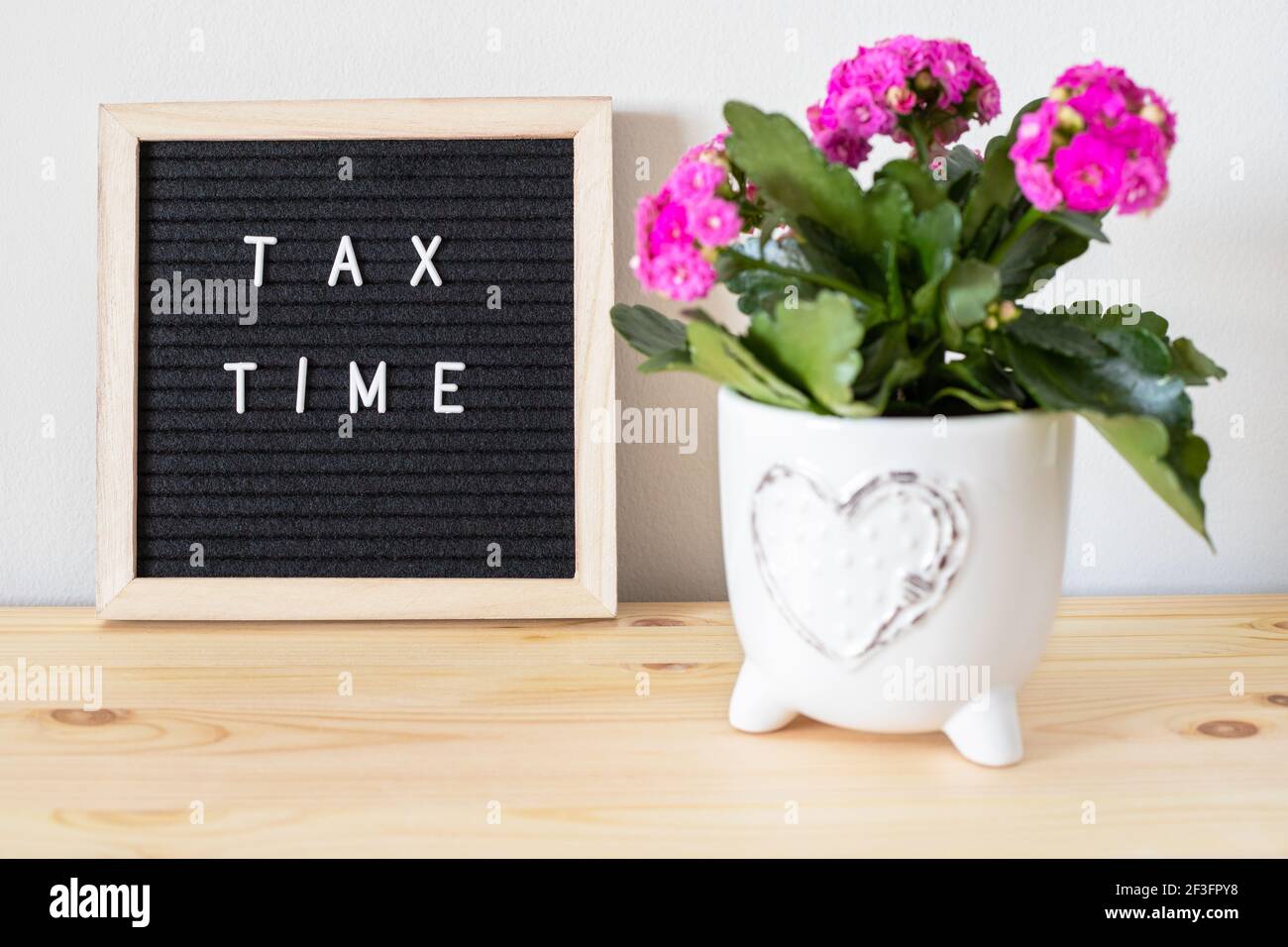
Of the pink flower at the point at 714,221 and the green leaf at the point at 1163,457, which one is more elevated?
the pink flower at the point at 714,221

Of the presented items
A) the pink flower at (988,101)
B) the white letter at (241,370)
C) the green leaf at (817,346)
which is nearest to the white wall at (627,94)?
the white letter at (241,370)

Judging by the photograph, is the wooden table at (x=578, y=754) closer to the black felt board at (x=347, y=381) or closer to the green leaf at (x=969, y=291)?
the black felt board at (x=347, y=381)

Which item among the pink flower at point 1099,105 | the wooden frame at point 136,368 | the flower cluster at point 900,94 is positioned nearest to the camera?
the pink flower at point 1099,105

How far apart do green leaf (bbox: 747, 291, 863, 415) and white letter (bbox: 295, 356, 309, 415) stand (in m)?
0.45

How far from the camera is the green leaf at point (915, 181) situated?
684mm

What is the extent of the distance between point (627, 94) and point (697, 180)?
36cm

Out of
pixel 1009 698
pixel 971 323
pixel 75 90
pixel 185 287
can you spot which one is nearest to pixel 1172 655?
pixel 1009 698

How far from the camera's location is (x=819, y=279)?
0.71m

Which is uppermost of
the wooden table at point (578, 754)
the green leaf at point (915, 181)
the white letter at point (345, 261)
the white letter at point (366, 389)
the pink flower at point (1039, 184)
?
the white letter at point (345, 261)

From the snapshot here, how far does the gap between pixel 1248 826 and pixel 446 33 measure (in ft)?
2.68

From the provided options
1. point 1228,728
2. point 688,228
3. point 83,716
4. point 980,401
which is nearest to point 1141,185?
point 980,401

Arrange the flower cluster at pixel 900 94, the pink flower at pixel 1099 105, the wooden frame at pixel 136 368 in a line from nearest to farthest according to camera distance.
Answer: the pink flower at pixel 1099 105
the flower cluster at pixel 900 94
the wooden frame at pixel 136 368

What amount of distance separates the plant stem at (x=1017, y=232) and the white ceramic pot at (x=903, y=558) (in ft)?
0.33

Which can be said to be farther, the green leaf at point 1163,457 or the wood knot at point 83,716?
the wood knot at point 83,716
